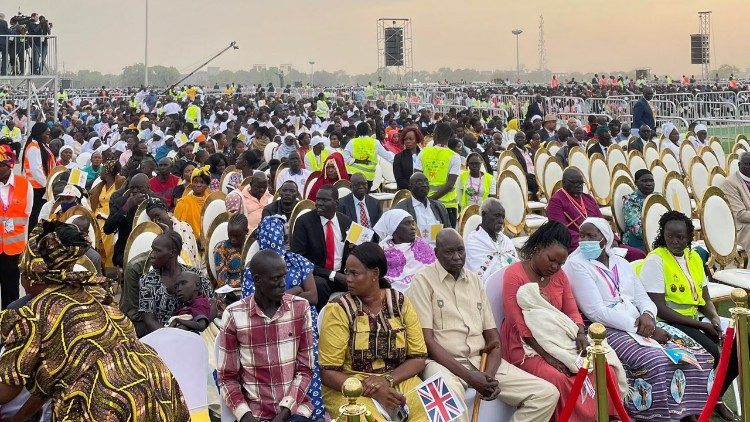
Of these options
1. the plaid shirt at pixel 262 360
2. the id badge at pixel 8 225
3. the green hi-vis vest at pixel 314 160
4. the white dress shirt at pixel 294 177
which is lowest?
the plaid shirt at pixel 262 360

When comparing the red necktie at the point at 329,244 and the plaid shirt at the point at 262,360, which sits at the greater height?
the red necktie at the point at 329,244

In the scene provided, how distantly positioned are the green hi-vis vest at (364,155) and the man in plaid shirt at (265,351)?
7808 mm

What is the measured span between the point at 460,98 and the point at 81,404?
106 ft

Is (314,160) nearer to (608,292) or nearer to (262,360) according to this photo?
(608,292)

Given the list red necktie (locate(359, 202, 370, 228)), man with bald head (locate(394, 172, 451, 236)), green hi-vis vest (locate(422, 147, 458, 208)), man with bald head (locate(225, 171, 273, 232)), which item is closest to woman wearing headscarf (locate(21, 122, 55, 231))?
man with bald head (locate(225, 171, 273, 232))

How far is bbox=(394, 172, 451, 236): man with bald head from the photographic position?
26.4 feet

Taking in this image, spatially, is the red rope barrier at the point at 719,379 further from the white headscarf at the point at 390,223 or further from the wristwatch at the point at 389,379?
the white headscarf at the point at 390,223

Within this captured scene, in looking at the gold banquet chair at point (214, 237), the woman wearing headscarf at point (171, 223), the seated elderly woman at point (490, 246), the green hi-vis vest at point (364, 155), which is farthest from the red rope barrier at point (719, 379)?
the green hi-vis vest at point (364, 155)

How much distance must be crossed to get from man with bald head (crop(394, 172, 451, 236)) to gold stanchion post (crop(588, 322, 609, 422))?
369cm

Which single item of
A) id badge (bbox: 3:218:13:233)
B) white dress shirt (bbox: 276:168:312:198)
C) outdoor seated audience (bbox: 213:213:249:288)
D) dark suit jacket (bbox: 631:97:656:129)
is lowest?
outdoor seated audience (bbox: 213:213:249:288)

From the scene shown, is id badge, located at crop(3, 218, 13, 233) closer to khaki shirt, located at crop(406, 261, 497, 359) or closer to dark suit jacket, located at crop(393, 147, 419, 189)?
khaki shirt, located at crop(406, 261, 497, 359)

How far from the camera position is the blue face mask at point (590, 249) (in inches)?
227

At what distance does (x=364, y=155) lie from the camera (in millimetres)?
12227

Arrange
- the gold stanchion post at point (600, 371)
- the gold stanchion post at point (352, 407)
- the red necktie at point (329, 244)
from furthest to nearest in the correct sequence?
1. the red necktie at point (329, 244)
2. the gold stanchion post at point (600, 371)
3. the gold stanchion post at point (352, 407)
